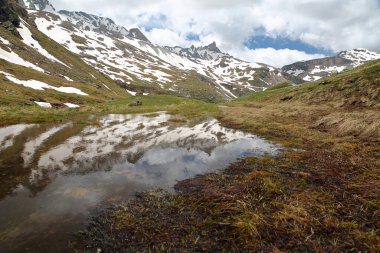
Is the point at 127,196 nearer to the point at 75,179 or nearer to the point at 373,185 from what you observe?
the point at 75,179

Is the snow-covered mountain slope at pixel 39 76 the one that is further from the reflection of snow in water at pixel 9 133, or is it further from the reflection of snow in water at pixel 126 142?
the reflection of snow in water at pixel 126 142

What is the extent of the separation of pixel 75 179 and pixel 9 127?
18495 mm

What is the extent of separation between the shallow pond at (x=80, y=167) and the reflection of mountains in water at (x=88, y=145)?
44 mm

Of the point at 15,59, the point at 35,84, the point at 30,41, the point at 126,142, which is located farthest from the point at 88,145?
the point at 30,41

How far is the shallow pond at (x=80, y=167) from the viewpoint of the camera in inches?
378

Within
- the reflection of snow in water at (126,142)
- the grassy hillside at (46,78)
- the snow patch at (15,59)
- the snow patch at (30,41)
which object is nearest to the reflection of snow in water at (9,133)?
the reflection of snow in water at (126,142)

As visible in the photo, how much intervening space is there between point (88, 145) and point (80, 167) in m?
5.94

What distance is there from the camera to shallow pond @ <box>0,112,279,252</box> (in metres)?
9.59

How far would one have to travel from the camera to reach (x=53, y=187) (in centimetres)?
1294

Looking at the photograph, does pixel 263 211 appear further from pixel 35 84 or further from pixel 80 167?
pixel 35 84

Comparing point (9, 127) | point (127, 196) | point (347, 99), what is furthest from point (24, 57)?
point (127, 196)

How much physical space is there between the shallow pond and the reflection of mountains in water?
0.04 m

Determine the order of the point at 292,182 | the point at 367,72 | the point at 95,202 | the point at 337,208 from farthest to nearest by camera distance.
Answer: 1. the point at 367,72
2. the point at 292,182
3. the point at 95,202
4. the point at 337,208

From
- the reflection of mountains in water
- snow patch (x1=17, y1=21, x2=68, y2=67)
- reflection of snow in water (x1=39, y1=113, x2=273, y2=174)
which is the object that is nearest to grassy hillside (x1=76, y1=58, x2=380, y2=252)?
the reflection of mountains in water
